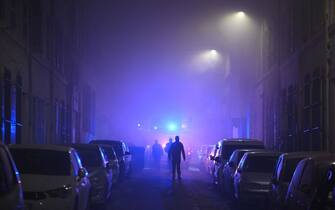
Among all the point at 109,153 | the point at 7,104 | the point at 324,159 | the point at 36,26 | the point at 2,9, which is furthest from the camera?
the point at 36,26

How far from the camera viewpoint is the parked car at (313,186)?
340 inches

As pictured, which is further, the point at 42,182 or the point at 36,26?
the point at 36,26

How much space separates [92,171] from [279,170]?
550 cm

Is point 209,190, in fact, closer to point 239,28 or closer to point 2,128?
point 2,128

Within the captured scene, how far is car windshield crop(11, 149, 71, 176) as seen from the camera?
12531 mm

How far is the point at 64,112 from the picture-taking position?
1457 inches

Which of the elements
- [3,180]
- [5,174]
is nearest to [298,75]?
[5,174]

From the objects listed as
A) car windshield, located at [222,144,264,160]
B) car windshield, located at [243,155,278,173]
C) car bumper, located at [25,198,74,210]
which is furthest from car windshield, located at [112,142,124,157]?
car bumper, located at [25,198,74,210]

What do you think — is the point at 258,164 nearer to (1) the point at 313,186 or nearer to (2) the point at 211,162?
(1) the point at 313,186

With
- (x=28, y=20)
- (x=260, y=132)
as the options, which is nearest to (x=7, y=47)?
(x=28, y=20)

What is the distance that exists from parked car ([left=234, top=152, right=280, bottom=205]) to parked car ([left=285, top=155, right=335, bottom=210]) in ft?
18.0

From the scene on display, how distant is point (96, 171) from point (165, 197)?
3.63 m

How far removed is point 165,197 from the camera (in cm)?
2009

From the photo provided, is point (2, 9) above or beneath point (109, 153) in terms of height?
above
